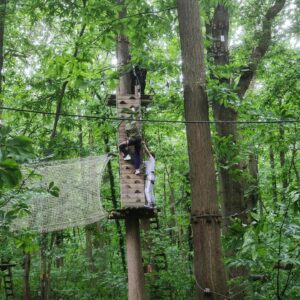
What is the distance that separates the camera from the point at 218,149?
3.63 m

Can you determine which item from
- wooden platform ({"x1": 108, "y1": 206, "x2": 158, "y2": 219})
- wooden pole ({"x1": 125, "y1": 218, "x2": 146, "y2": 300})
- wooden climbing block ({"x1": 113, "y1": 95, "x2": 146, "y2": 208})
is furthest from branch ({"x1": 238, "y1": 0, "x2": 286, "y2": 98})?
wooden pole ({"x1": 125, "y1": 218, "x2": 146, "y2": 300})

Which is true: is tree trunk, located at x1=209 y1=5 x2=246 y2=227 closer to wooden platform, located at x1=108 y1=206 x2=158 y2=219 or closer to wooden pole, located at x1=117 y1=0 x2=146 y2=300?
wooden platform, located at x1=108 y1=206 x2=158 y2=219

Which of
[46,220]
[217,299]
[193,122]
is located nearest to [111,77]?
[193,122]

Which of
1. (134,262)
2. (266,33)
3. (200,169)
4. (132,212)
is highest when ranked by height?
(266,33)

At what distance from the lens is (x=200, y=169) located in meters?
3.09

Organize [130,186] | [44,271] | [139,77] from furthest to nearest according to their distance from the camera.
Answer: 1. [44,271]
2. [139,77]
3. [130,186]

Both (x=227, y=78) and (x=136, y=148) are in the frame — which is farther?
(x=136, y=148)

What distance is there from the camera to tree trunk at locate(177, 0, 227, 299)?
296cm

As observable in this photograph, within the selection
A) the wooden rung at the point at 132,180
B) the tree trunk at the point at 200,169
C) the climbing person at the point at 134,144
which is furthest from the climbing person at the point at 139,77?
the tree trunk at the point at 200,169

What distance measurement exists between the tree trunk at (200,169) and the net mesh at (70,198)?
1787mm

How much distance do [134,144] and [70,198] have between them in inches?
38.9

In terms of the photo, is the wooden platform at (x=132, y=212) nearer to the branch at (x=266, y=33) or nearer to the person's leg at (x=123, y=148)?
the person's leg at (x=123, y=148)

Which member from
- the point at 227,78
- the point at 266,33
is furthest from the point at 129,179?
the point at 266,33

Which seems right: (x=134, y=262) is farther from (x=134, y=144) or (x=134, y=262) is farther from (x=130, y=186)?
(x=134, y=144)
